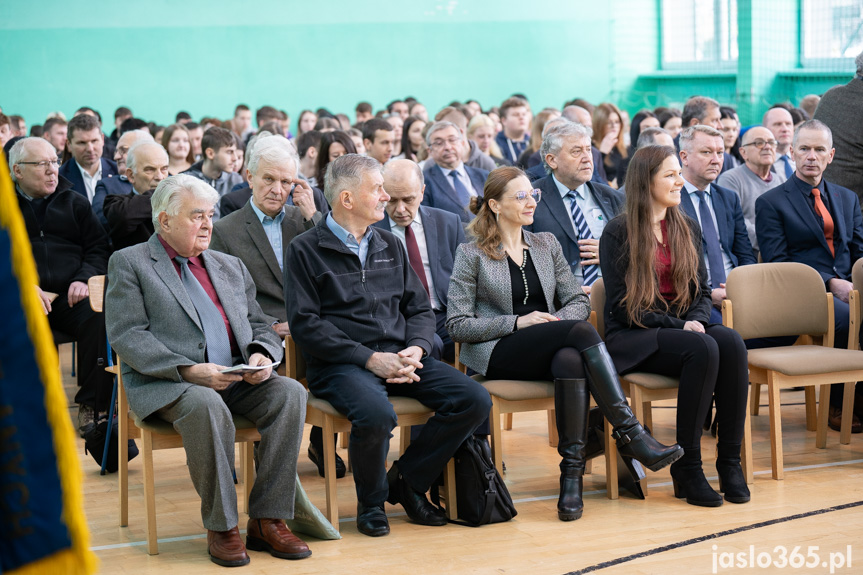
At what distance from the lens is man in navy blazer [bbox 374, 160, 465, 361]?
3.91 meters

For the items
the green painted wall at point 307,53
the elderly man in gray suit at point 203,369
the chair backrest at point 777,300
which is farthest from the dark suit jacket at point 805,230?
the green painted wall at point 307,53

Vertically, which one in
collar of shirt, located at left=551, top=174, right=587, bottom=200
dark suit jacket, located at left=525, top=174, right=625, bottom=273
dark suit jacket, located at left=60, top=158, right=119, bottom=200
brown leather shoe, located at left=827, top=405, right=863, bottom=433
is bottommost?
brown leather shoe, located at left=827, top=405, right=863, bottom=433

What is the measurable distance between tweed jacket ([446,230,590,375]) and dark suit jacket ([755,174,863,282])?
1.37 metres

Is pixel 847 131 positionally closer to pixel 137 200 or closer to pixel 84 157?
pixel 137 200

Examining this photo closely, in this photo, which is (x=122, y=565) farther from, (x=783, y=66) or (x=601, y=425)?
(x=783, y=66)

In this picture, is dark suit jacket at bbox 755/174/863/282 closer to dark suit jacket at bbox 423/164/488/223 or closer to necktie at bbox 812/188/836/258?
necktie at bbox 812/188/836/258

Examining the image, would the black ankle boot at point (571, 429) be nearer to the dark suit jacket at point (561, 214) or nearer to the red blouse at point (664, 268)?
the red blouse at point (664, 268)

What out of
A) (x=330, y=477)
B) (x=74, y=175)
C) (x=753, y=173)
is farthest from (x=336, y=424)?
(x=753, y=173)

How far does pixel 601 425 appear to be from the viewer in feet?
11.4

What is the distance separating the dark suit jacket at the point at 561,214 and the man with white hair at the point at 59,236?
1.95 metres

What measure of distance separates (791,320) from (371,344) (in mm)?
1745

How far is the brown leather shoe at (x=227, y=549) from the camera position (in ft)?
9.10

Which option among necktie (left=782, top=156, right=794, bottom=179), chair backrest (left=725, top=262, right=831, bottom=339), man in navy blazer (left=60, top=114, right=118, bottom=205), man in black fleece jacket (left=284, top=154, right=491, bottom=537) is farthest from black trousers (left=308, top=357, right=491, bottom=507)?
necktie (left=782, top=156, right=794, bottom=179)

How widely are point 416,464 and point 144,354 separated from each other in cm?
92
